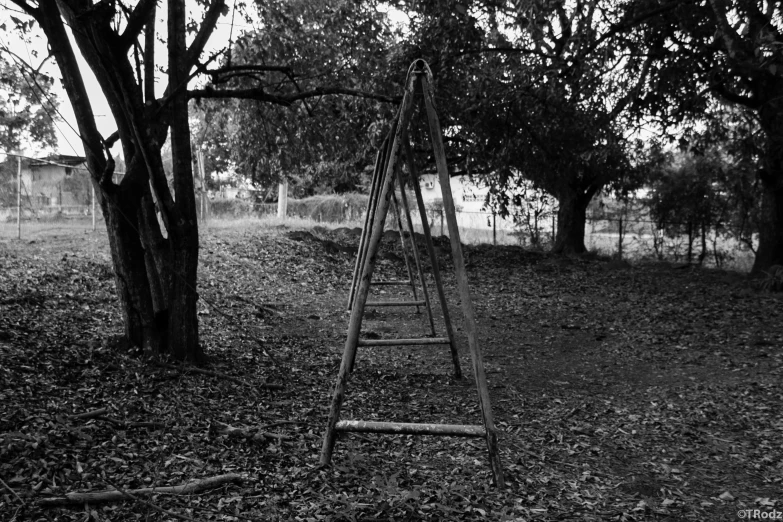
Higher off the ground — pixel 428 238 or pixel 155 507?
pixel 428 238

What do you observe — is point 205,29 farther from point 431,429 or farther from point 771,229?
point 771,229

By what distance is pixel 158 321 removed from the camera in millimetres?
6070

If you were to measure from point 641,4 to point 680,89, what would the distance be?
4.67 ft

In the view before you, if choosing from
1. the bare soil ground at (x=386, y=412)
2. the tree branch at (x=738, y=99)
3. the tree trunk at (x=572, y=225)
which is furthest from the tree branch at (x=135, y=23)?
the tree trunk at (x=572, y=225)

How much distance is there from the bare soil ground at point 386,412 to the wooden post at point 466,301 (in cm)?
26

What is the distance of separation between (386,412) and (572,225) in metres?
14.7

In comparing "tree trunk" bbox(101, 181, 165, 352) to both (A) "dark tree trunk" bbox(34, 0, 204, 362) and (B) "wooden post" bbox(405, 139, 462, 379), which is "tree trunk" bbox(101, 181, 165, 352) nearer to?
(A) "dark tree trunk" bbox(34, 0, 204, 362)

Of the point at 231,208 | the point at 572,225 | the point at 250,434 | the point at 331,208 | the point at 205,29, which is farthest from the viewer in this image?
the point at 331,208

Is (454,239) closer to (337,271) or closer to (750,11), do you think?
(750,11)

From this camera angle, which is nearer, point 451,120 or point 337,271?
point 451,120

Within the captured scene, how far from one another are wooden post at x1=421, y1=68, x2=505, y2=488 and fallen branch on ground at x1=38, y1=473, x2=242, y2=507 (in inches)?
59.2

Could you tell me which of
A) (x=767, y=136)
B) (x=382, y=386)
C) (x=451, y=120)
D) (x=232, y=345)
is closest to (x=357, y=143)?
(x=451, y=120)

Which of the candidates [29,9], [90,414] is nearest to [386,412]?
[90,414]

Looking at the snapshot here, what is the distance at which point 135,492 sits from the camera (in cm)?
353
